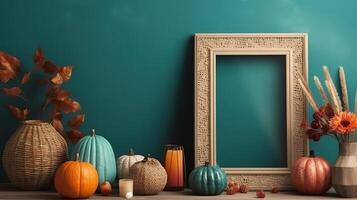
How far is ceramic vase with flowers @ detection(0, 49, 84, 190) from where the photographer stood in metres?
2.46

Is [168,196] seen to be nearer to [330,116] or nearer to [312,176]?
[312,176]

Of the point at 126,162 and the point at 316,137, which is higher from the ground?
the point at 316,137

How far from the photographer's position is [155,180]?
237 centimetres

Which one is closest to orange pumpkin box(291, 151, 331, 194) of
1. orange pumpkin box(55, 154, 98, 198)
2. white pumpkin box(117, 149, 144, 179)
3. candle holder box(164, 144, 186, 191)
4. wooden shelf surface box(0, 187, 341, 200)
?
wooden shelf surface box(0, 187, 341, 200)

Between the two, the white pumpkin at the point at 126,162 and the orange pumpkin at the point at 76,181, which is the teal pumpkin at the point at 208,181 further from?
the orange pumpkin at the point at 76,181

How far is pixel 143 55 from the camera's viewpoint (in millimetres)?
2695

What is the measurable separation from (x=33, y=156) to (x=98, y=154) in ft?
0.84

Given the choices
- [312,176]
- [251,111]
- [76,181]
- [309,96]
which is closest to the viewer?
[76,181]

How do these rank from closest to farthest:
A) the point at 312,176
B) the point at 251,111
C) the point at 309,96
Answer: the point at 312,176 → the point at 309,96 → the point at 251,111

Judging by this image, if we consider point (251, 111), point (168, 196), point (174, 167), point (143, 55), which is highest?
point (143, 55)

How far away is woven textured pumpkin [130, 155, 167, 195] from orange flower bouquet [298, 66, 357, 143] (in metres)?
0.63

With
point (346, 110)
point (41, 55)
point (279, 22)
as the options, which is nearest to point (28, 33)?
point (41, 55)

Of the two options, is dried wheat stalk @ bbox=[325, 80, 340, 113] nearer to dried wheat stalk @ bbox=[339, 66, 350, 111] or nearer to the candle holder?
dried wheat stalk @ bbox=[339, 66, 350, 111]

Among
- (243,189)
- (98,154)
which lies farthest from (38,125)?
(243,189)
